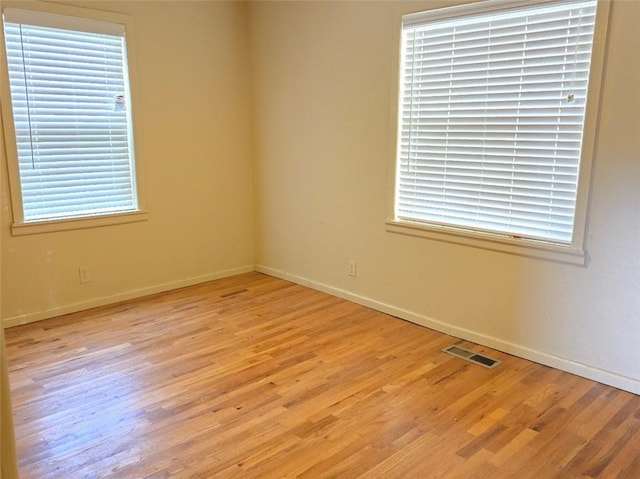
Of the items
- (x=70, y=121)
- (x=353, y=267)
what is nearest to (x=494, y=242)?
(x=353, y=267)

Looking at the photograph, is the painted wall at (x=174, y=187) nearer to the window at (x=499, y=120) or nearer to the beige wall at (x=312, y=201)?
the beige wall at (x=312, y=201)

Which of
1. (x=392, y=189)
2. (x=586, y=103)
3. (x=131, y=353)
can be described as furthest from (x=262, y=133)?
(x=586, y=103)

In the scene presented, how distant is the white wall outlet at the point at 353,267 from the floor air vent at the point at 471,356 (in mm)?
1005

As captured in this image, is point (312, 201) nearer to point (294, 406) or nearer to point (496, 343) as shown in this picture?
point (496, 343)

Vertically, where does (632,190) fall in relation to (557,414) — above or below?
above

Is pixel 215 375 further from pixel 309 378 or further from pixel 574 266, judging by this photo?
pixel 574 266

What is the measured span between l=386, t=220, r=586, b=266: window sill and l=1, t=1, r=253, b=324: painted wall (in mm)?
1658

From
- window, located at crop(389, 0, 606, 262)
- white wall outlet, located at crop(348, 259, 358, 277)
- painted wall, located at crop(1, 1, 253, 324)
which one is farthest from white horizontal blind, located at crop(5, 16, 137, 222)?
window, located at crop(389, 0, 606, 262)

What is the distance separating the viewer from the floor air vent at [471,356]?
9.48 feet

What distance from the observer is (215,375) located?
275 cm

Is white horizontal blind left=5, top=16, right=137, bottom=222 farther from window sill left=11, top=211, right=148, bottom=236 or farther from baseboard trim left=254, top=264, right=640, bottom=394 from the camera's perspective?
baseboard trim left=254, top=264, right=640, bottom=394

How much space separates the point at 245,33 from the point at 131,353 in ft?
9.22

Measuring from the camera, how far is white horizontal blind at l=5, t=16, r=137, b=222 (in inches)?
130

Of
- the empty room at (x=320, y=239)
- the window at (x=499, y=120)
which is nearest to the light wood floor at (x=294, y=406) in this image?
the empty room at (x=320, y=239)
